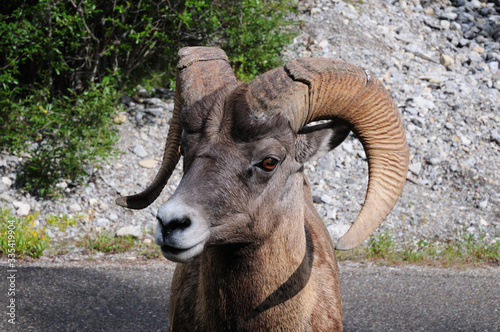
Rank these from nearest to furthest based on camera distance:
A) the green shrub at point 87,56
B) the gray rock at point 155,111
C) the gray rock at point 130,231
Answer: the gray rock at point 130,231
the green shrub at point 87,56
the gray rock at point 155,111

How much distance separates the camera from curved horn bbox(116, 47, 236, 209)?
11.4ft

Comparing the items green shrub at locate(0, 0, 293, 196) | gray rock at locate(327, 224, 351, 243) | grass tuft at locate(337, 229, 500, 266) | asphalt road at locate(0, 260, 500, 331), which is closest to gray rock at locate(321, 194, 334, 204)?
gray rock at locate(327, 224, 351, 243)

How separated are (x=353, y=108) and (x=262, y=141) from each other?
690 millimetres

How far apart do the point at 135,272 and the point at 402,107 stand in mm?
6325

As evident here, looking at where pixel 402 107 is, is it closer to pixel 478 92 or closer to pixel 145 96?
pixel 478 92

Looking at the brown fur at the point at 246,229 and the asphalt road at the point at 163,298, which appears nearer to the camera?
the brown fur at the point at 246,229

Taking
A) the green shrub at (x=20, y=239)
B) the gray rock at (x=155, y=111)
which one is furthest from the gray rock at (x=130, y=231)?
the gray rock at (x=155, y=111)

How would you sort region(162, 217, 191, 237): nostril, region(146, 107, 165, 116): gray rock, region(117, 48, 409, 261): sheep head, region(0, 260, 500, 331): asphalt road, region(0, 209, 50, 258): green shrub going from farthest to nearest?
region(146, 107, 165, 116): gray rock
region(0, 209, 50, 258): green shrub
region(0, 260, 500, 331): asphalt road
region(117, 48, 409, 261): sheep head
region(162, 217, 191, 237): nostril

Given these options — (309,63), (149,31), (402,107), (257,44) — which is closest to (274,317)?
(309,63)

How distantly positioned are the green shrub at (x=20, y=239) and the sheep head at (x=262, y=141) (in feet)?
14.8

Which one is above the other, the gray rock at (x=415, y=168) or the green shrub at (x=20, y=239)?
the green shrub at (x=20, y=239)

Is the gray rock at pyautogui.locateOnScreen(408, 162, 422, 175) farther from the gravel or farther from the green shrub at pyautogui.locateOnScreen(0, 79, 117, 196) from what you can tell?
the green shrub at pyautogui.locateOnScreen(0, 79, 117, 196)

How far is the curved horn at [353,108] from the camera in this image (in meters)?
3.24

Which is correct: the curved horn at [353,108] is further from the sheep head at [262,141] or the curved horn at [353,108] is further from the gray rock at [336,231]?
the gray rock at [336,231]
